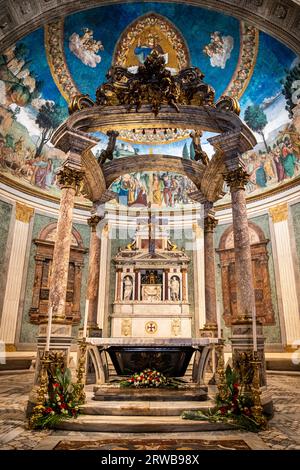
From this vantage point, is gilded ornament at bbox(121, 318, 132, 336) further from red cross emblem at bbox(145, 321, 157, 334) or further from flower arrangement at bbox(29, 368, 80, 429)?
flower arrangement at bbox(29, 368, 80, 429)

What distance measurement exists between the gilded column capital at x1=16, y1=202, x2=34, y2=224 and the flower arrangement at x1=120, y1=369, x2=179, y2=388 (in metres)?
10.8

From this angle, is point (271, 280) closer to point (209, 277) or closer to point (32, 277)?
point (209, 277)

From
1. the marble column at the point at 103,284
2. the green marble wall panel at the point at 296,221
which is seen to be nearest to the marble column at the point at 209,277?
the green marble wall panel at the point at 296,221

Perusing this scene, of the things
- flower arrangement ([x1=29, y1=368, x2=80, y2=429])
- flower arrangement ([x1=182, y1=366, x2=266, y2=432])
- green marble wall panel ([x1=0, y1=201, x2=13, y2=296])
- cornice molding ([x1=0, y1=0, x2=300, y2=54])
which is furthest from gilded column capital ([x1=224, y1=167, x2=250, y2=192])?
green marble wall panel ([x1=0, y1=201, x2=13, y2=296])

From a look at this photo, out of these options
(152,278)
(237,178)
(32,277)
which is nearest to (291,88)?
(237,178)

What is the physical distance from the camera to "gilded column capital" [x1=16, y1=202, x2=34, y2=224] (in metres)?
15.2

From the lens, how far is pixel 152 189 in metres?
18.8

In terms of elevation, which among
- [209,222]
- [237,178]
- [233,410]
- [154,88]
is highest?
[154,88]

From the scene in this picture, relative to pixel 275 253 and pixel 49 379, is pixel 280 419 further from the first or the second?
pixel 275 253

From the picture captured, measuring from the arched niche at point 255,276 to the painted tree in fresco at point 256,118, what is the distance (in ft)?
15.8

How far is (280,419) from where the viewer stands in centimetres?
588

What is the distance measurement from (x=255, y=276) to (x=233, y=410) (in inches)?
417
